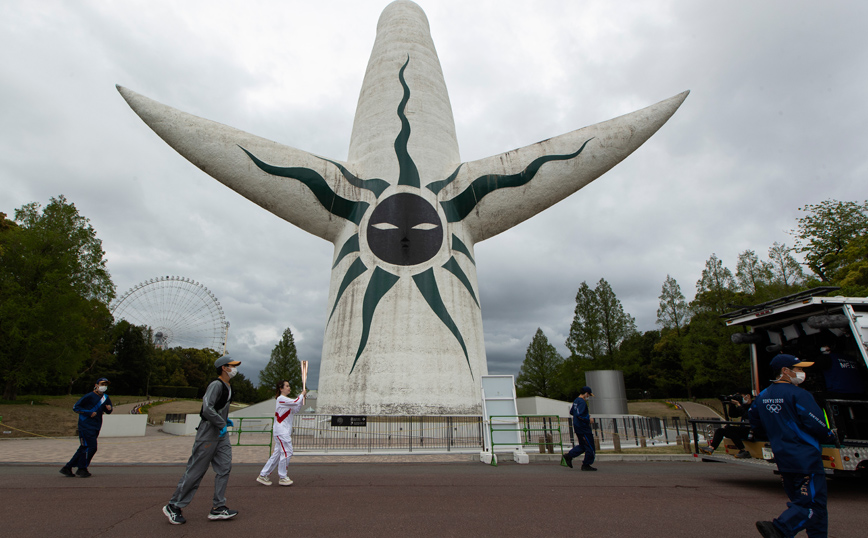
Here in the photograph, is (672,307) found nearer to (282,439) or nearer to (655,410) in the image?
(655,410)

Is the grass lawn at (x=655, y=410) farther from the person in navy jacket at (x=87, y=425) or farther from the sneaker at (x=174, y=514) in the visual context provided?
the sneaker at (x=174, y=514)

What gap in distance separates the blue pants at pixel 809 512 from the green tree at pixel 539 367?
171 ft

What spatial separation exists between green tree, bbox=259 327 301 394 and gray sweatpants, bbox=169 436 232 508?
2306 inches

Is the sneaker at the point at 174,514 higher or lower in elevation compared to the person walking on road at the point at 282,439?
lower

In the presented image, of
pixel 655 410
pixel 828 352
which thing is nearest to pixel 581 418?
pixel 828 352

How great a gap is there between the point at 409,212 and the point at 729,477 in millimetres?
12785

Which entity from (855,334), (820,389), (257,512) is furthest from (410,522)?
(820,389)

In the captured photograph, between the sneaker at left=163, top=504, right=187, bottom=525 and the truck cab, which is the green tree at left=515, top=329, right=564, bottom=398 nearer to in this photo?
the truck cab

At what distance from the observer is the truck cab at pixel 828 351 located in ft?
23.0

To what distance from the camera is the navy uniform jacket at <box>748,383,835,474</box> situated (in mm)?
4453

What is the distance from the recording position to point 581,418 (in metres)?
9.61

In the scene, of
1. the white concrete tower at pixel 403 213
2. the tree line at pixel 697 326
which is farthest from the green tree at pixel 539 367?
the white concrete tower at pixel 403 213

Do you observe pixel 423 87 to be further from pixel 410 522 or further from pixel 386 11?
pixel 410 522

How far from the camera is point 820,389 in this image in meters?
8.49
